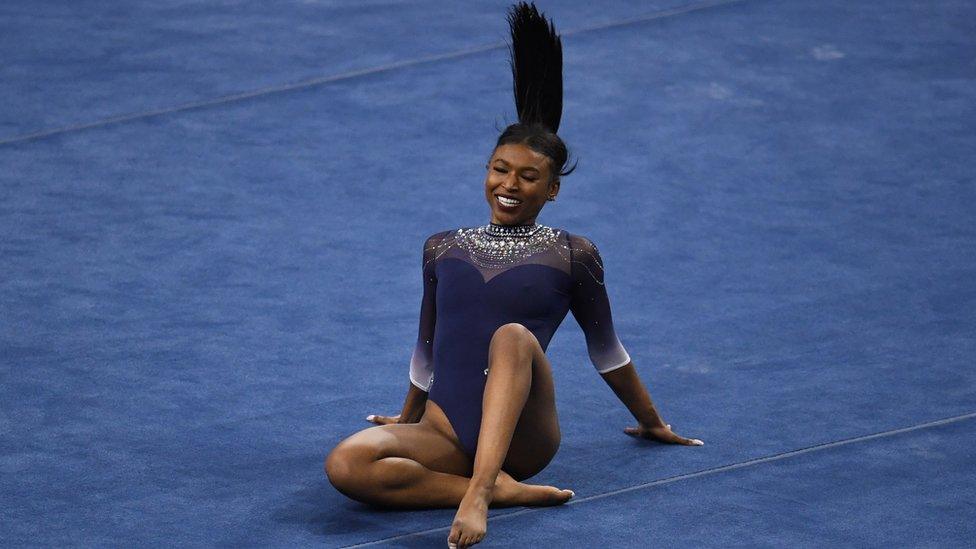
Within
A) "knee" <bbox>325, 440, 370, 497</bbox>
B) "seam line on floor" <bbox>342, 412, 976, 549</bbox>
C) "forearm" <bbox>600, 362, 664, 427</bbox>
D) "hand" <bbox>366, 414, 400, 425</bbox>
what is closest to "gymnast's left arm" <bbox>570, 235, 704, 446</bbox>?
"forearm" <bbox>600, 362, 664, 427</bbox>

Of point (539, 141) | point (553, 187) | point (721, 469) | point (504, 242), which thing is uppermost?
point (539, 141)

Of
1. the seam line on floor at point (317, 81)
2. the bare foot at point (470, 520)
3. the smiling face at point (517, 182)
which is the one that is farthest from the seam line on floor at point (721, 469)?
the seam line on floor at point (317, 81)

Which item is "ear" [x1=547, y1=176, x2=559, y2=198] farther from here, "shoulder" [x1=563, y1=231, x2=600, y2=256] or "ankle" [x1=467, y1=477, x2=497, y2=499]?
"ankle" [x1=467, y1=477, x2=497, y2=499]

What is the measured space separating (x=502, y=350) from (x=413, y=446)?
11.9 inches

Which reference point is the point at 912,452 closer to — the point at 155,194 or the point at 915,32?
the point at 155,194

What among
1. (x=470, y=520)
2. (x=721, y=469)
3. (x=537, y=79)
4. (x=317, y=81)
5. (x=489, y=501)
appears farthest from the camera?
(x=317, y=81)

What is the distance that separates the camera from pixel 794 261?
4852 millimetres

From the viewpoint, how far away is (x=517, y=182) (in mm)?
3549

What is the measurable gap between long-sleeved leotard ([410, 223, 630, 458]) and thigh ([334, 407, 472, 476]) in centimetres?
4

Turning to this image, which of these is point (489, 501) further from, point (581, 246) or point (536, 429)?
point (581, 246)

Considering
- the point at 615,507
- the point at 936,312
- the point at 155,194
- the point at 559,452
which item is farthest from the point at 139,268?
the point at 936,312


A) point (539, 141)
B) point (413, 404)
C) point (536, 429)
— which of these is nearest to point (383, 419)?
point (413, 404)

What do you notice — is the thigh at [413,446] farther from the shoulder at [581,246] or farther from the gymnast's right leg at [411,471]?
the shoulder at [581,246]

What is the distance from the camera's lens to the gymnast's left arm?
3.58 metres
